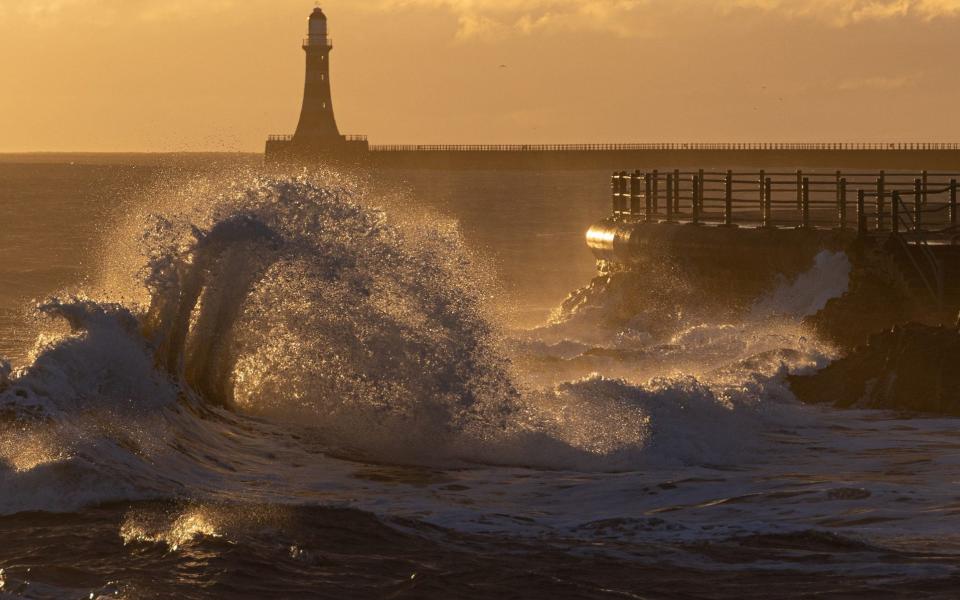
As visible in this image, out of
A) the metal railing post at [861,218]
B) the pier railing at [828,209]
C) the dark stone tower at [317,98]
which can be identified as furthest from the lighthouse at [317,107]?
the metal railing post at [861,218]

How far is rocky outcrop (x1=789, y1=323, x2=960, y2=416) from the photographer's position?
1391cm

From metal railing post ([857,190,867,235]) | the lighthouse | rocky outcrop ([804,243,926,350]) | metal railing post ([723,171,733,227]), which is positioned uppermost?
the lighthouse

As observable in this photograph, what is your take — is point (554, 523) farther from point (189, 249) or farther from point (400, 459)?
point (189, 249)

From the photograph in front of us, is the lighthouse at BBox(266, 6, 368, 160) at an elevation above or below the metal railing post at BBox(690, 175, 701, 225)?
above

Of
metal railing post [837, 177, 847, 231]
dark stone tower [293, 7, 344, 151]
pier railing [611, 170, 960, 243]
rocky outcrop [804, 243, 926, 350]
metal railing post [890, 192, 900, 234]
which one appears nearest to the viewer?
Result: rocky outcrop [804, 243, 926, 350]

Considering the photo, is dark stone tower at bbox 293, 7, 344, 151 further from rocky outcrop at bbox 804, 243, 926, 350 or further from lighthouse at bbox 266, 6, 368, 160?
rocky outcrop at bbox 804, 243, 926, 350

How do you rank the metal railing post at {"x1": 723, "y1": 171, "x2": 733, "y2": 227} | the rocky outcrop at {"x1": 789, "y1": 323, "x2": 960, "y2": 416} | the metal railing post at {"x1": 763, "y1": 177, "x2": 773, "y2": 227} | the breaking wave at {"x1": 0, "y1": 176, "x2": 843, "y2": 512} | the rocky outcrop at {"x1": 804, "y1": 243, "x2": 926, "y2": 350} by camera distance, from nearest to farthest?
the breaking wave at {"x1": 0, "y1": 176, "x2": 843, "y2": 512} < the rocky outcrop at {"x1": 789, "y1": 323, "x2": 960, "y2": 416} < the rocky outcrop at {"x1": 804, "y1": 243, "x2": 926, "y2": 350} < the metal railing post at {"x1": 763, "y1": 177, "x2": 773, "y2": 227} < the metal railing post at {"x1": 723, "y1": 171, "x2": 733, "y2": 227}

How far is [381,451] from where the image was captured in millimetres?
11578

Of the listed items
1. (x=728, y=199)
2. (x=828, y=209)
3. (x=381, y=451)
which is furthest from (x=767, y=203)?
(x=381, y=451)

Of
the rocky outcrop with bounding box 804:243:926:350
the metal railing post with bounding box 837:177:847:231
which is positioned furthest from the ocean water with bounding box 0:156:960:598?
the metal railing post with bounding box 837:177:847:231

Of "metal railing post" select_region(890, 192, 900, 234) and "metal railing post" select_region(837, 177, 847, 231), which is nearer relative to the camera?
"metal railing post" select_region(890, 192, 900, 234)

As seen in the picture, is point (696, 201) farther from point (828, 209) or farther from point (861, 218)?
point (828, 209)

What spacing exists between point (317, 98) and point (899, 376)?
86.7 meters

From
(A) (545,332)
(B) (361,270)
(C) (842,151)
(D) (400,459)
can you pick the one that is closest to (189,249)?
(B) (361,270)
